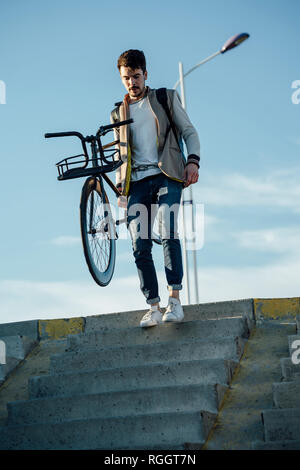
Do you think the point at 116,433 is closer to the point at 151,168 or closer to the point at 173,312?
the point at 173,312

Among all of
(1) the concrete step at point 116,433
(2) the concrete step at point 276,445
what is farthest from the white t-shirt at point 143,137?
(2) the concrete step at point 276,445

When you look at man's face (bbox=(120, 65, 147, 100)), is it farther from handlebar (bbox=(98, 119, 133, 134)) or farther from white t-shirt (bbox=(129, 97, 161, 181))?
handlebar (bbox=(98, 119, 133, 134))

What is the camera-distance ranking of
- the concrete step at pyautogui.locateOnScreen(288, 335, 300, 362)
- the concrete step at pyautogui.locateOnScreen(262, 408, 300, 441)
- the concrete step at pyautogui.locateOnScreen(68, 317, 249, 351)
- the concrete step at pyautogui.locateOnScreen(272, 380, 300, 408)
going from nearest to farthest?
the concrete step at pyautogui.locateOnScreen(262, 408, 300, 441), the concrete step at pyautogui.locateOnScreen(272, 380, 300, 408), the concrete step at pyautogui.locateOnScreen(288, 335, 300, 362), the concrete step at pyautogui.locateOnScreen(68, 317, 249, 351)

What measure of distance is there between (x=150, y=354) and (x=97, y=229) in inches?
46.6

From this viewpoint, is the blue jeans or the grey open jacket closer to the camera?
the blue jeans

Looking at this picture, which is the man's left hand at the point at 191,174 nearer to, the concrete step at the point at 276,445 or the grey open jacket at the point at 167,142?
the grey open jacket at the point at 167,142

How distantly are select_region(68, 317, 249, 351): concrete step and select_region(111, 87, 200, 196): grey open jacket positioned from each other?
1.13 metres

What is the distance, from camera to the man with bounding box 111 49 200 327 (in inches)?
215

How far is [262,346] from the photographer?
543cm

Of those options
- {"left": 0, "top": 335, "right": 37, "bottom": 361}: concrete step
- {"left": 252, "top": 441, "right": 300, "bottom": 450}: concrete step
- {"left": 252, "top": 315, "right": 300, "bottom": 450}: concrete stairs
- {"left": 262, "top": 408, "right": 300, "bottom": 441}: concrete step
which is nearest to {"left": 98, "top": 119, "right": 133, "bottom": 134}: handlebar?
{"left": 0, "top": 335, "right": 37, "bottom": 361}: concrete step

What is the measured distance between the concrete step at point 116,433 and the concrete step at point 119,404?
0.16 m

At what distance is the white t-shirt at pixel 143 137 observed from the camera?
5660mm

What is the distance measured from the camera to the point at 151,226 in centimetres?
566
